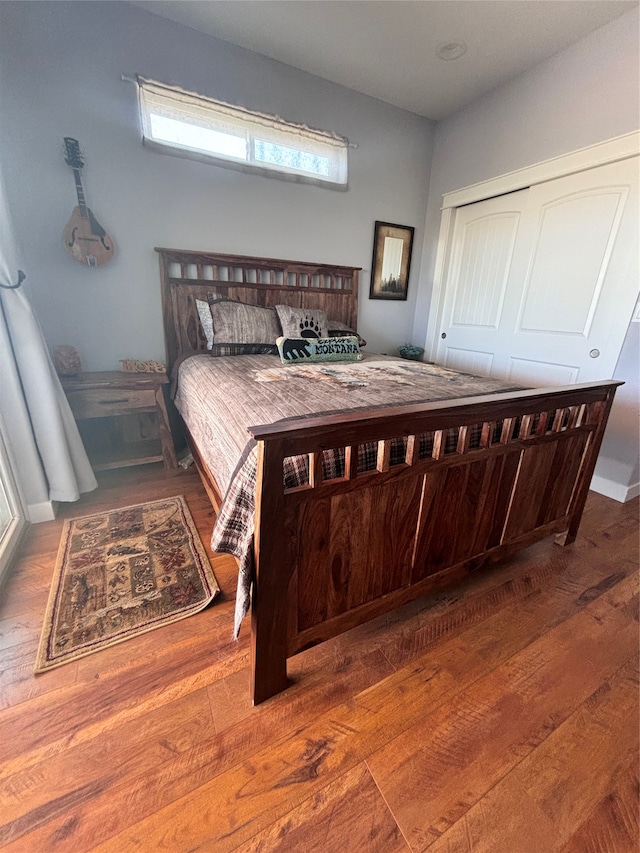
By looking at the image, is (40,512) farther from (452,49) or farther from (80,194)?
(452,49)

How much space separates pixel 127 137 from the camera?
2.12 meters

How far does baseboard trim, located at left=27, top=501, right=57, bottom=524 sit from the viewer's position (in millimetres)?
1798

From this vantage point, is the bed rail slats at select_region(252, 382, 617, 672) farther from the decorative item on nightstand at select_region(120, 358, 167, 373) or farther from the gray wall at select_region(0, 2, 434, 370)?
the gray wall at select_region(0, 2, 434, 370)

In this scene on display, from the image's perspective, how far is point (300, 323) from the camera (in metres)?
2.52

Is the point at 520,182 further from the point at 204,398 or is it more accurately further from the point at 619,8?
the point at 204,398

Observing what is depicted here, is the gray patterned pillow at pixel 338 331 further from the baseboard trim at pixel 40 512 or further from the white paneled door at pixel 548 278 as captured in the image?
the baseboard trim at pixel 40 512

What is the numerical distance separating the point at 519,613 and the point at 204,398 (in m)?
1.63

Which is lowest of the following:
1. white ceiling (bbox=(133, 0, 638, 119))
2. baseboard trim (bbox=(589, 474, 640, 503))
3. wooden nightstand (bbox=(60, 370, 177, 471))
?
baseboard trim (bbox=(589, 474, 640, 503))

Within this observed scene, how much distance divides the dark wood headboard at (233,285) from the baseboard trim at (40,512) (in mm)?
1157

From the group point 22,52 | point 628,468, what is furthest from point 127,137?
point 628,468

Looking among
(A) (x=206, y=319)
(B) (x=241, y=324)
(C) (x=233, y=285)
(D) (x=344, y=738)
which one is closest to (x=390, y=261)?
(C) (x=233, y=285)

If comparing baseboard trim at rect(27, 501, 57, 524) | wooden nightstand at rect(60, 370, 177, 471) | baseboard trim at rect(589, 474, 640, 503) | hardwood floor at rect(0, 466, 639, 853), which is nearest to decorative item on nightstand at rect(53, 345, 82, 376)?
wooden nightstand at rect(60, 370, 177, 471)

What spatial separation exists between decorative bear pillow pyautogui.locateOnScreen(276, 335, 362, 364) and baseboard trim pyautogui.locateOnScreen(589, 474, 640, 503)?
1829 mm

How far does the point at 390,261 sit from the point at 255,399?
8.41 ft
